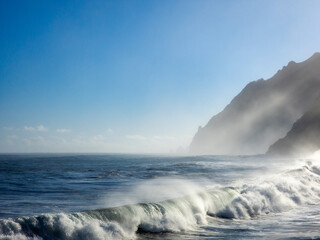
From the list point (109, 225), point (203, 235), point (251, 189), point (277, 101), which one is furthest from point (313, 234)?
point (277, 101)

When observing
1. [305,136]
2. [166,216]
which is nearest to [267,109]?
[305,136]

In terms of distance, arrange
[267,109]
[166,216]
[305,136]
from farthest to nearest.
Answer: [267,109] → [305,136] → [166,216]

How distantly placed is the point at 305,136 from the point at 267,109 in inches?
3025

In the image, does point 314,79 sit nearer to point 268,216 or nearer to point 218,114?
point 218,114

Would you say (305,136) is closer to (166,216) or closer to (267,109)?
(267,109)

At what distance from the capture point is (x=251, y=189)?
57.0ft

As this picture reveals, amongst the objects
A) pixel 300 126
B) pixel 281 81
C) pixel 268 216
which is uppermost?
pixel 281 81

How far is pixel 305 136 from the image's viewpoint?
86.8 m

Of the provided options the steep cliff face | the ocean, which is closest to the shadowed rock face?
the steep cliff face

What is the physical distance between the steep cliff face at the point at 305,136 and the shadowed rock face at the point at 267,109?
135 ft


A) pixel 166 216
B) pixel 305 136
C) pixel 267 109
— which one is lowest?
pixel 166 216

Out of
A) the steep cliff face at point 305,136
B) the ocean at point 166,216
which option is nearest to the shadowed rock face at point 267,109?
the steep cliff face at point 305,136

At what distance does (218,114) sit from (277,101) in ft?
155

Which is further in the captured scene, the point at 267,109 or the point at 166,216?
the point at 267,109
